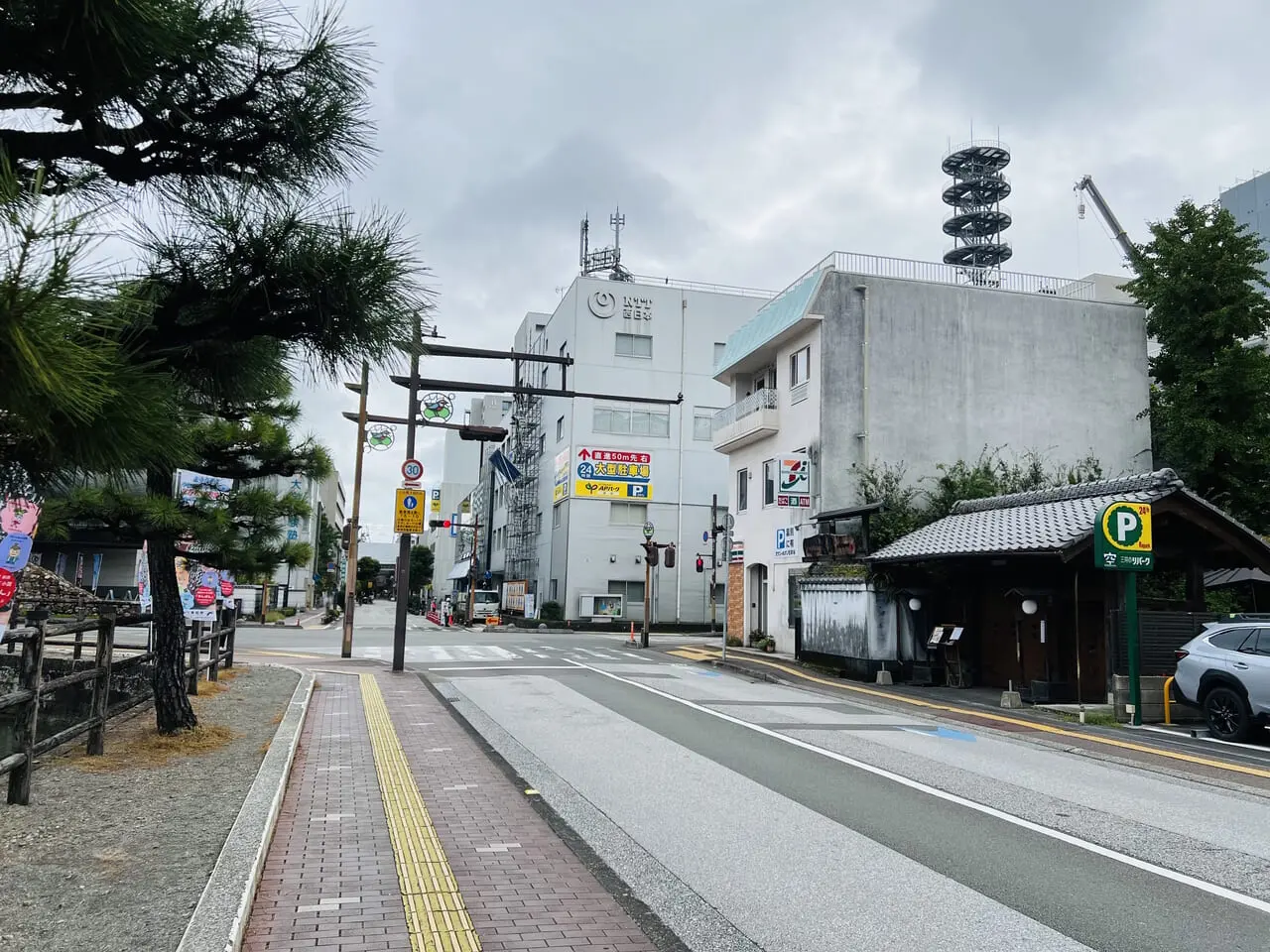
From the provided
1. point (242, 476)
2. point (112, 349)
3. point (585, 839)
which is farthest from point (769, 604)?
point (112, 349)

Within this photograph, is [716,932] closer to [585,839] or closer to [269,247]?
[585,839]

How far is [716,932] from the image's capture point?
500 cm

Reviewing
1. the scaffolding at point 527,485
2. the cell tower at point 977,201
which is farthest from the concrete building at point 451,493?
the cell tower at point 977,201

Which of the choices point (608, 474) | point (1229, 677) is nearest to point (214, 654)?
Answer: point (1229, 677)

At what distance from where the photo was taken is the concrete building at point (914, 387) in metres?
26.9

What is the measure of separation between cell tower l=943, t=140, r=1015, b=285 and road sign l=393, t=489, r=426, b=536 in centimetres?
6533

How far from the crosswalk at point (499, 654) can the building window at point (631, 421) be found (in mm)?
21601

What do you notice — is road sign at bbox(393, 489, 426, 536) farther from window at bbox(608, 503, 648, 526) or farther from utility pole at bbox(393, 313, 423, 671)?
window at bbox(608, 503, 648, 526)

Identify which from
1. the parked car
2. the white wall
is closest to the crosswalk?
the white wall

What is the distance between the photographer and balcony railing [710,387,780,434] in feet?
98.1

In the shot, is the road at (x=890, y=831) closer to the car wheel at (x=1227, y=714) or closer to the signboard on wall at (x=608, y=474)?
the car wheel at (x=1227, y=714)

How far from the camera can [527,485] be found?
60.5m

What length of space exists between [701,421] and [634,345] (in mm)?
5590

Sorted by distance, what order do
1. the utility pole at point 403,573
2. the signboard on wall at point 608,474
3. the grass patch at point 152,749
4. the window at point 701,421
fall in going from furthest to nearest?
the window at point 701,421 → the signboard on wall at point 608,474 → the utility pole at point 403,573 → the grass patch at point 152,749
